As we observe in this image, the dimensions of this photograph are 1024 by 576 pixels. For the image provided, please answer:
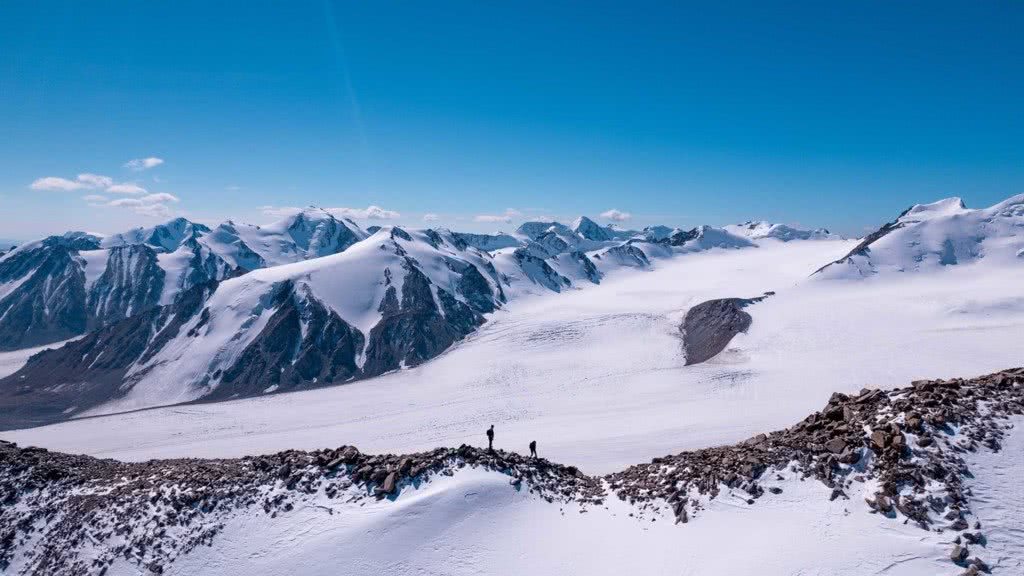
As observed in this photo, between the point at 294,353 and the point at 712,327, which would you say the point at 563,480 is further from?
the point at 294,353

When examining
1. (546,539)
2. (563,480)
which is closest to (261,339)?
(563,480)

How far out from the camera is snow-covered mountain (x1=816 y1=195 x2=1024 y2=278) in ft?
422

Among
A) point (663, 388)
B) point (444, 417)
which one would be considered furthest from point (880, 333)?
point (444, 417)

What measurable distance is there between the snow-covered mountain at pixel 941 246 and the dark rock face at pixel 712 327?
36237 millimetres

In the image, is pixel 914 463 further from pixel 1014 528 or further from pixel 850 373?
pixel 850 373

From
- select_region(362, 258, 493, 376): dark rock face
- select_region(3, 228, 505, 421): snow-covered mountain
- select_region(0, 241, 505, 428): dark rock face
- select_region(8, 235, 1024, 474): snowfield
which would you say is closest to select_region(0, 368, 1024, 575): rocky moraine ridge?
select_region(8, 235, 1024, 474): snowfield

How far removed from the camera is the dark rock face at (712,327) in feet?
286

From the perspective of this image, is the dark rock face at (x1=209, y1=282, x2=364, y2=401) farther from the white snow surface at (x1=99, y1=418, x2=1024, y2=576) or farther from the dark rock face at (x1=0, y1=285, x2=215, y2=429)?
the white snow surface at (x1=99, y1=418, x2=1024, y2=576)

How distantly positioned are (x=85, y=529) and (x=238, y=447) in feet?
134

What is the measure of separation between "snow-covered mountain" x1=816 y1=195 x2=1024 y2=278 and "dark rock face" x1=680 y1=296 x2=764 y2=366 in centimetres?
3624

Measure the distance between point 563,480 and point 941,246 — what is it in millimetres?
166412

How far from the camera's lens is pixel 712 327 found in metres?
97.7

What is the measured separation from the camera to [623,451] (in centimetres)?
4475

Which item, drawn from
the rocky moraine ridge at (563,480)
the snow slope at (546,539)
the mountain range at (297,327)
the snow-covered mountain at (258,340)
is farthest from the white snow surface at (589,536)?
the snow-covered mountain at (258,340)
